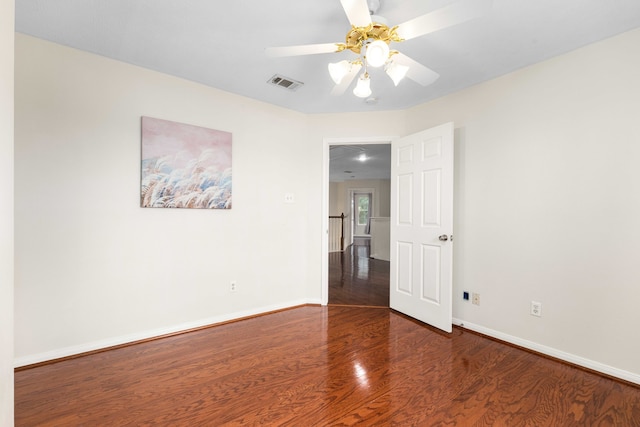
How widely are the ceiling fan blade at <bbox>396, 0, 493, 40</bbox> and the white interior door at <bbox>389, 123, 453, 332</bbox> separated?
157cm

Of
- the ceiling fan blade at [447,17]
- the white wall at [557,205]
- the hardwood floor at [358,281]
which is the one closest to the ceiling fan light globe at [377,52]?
the ceiling fan blade at [447,17]

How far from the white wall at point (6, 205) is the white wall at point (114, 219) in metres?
1.34

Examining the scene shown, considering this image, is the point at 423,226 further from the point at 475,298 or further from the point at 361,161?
the point at 361,161

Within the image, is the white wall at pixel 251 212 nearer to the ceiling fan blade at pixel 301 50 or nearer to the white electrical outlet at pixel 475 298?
the white electrical outlet at pixel 475 298

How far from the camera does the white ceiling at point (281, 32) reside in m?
1.78

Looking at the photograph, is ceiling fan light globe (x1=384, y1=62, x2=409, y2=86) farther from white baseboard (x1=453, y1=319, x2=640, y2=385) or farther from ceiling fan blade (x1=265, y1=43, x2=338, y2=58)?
white baseboard (x1=453, y1=319, x2=640, y2=385)

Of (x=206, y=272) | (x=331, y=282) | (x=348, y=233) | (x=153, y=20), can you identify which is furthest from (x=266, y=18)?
(x=348, y=233)

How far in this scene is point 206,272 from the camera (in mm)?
2898

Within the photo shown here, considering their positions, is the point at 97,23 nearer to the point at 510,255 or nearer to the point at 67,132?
the point at 67,132

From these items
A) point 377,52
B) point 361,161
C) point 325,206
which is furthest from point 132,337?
point 361,161

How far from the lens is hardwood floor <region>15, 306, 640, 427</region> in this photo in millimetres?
1603

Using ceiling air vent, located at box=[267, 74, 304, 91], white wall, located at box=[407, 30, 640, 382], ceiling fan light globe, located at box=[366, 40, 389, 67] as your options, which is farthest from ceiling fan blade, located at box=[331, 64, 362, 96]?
white wall, located at box=[407, 30, 640, 382]

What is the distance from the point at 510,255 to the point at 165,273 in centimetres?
316

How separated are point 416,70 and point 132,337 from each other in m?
3.05
